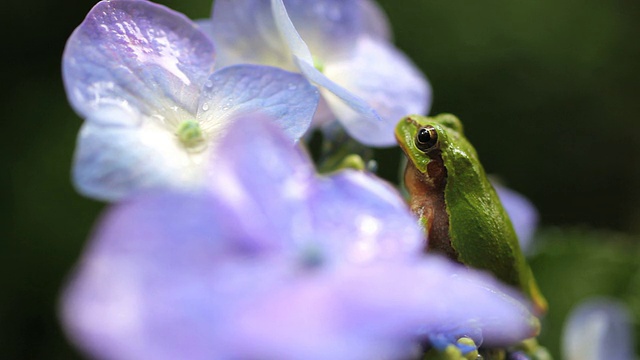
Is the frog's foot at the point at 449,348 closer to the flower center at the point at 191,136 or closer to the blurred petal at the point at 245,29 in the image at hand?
the flower center at the point at 191,136

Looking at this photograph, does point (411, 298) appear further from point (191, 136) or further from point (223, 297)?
point (191, 136)

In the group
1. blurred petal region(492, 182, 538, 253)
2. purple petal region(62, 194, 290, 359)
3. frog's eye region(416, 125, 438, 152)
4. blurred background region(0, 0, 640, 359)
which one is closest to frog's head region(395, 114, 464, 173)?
frog's eye region(416, 125, 438, 152)

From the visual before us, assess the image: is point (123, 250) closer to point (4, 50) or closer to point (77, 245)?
point (77, 245)

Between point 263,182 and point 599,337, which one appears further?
point 599,337

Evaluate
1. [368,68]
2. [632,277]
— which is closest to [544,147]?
[632,277]

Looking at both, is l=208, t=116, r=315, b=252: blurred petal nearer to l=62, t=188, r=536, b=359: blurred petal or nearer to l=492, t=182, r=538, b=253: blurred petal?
l=62, t=188, r=536, b=359: blurred petal

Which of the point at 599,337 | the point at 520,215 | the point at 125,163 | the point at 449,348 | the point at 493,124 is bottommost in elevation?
the point at 493,124

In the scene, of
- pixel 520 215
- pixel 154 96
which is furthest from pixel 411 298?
pixel 520 215
